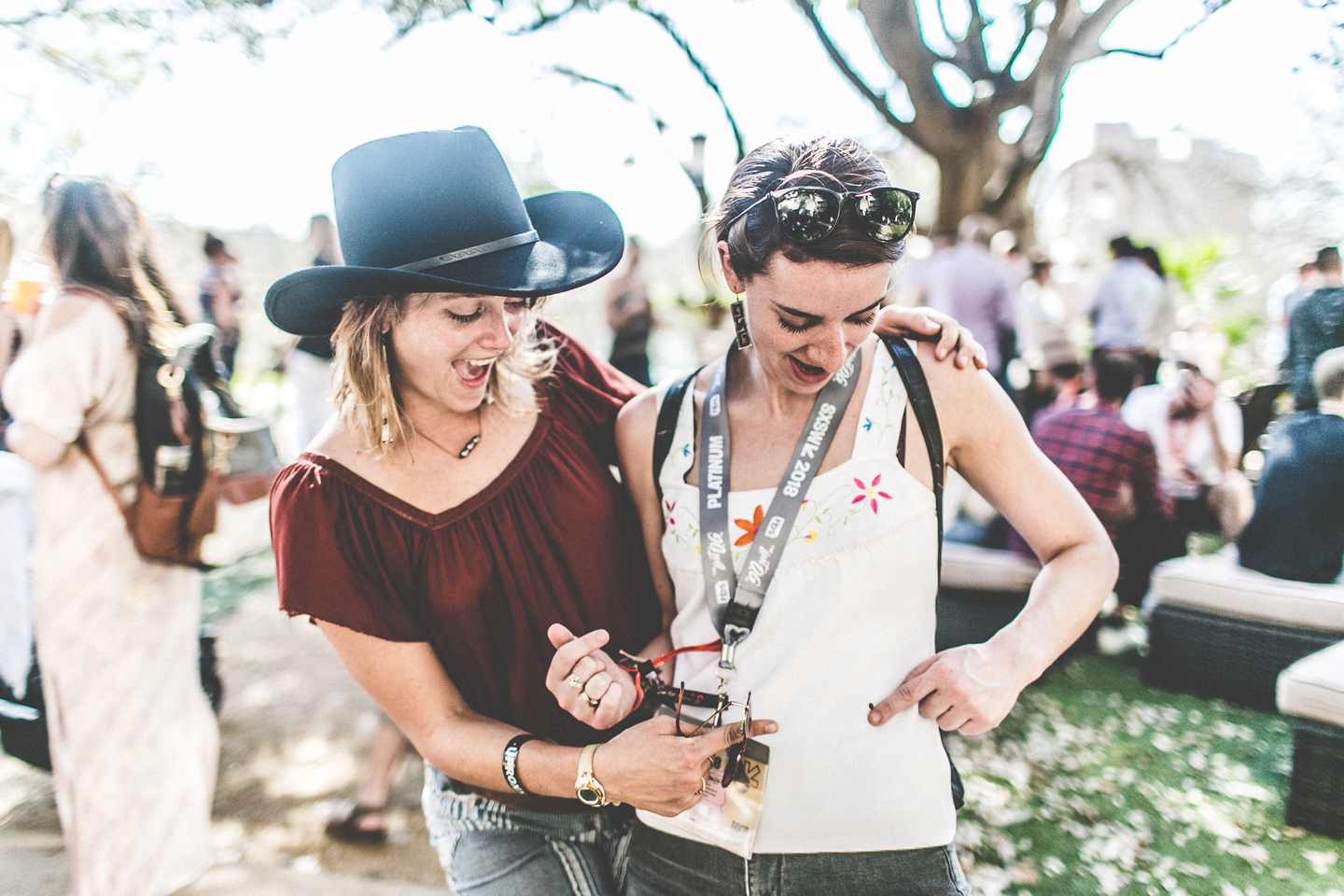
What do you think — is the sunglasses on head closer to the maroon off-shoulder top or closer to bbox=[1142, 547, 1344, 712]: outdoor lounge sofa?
the maroon off-shoulder top

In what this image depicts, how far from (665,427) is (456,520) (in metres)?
0.49

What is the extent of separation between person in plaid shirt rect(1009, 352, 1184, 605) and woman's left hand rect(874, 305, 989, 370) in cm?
304

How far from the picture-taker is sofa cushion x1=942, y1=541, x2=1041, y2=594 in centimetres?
420

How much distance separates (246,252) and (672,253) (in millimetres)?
19167

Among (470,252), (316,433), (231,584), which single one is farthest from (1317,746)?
(231,584)

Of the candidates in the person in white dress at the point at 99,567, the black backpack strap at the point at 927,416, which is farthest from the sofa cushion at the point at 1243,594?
the person in white dress at the point at 99,567

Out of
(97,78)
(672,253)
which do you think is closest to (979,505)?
(97,78)

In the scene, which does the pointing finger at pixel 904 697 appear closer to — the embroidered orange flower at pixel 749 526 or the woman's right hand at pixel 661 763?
the woman's right hand at pixel 661 763

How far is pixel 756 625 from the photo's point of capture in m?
1.53

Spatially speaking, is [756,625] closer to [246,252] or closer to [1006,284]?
[1006,284]

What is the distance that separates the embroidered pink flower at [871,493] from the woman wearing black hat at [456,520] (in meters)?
0.59

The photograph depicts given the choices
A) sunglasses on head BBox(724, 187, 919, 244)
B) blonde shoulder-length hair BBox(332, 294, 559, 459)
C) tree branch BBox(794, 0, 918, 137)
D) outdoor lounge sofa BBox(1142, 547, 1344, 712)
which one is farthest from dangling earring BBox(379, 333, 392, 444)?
tree branch BBox(794, 0, 918, 137)

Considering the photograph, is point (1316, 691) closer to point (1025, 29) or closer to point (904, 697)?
point (904, 697)

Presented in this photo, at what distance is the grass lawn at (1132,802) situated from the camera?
3100 millimetres
